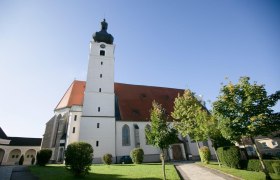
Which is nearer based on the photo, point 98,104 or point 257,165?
point 257,165

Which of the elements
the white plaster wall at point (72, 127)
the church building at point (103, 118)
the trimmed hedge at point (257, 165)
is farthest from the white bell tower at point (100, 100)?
the trimmed hedge at point (257, 165)

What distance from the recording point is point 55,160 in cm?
2362

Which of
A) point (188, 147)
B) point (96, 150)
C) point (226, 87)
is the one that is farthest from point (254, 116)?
point (96, 150)

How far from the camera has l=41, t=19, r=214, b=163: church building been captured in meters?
23.7

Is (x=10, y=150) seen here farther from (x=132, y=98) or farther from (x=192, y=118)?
(x=192, y=118)

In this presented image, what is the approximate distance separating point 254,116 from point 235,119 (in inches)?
46.3

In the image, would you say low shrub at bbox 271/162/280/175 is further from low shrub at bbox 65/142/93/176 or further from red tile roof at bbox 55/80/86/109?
red tile roof at bbox 55/80/86/109

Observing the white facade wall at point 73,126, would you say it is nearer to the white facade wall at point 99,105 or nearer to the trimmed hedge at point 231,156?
the white facade wall at point 99,105

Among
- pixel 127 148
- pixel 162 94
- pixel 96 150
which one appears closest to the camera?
pixel 96 150

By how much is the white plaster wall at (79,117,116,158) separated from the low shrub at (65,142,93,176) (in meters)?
12.2

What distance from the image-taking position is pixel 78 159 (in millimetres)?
10711

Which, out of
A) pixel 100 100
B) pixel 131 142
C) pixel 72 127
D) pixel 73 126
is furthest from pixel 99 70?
pixel 131 142

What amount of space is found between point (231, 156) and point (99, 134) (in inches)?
657

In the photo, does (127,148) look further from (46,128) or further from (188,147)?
(46,128)
